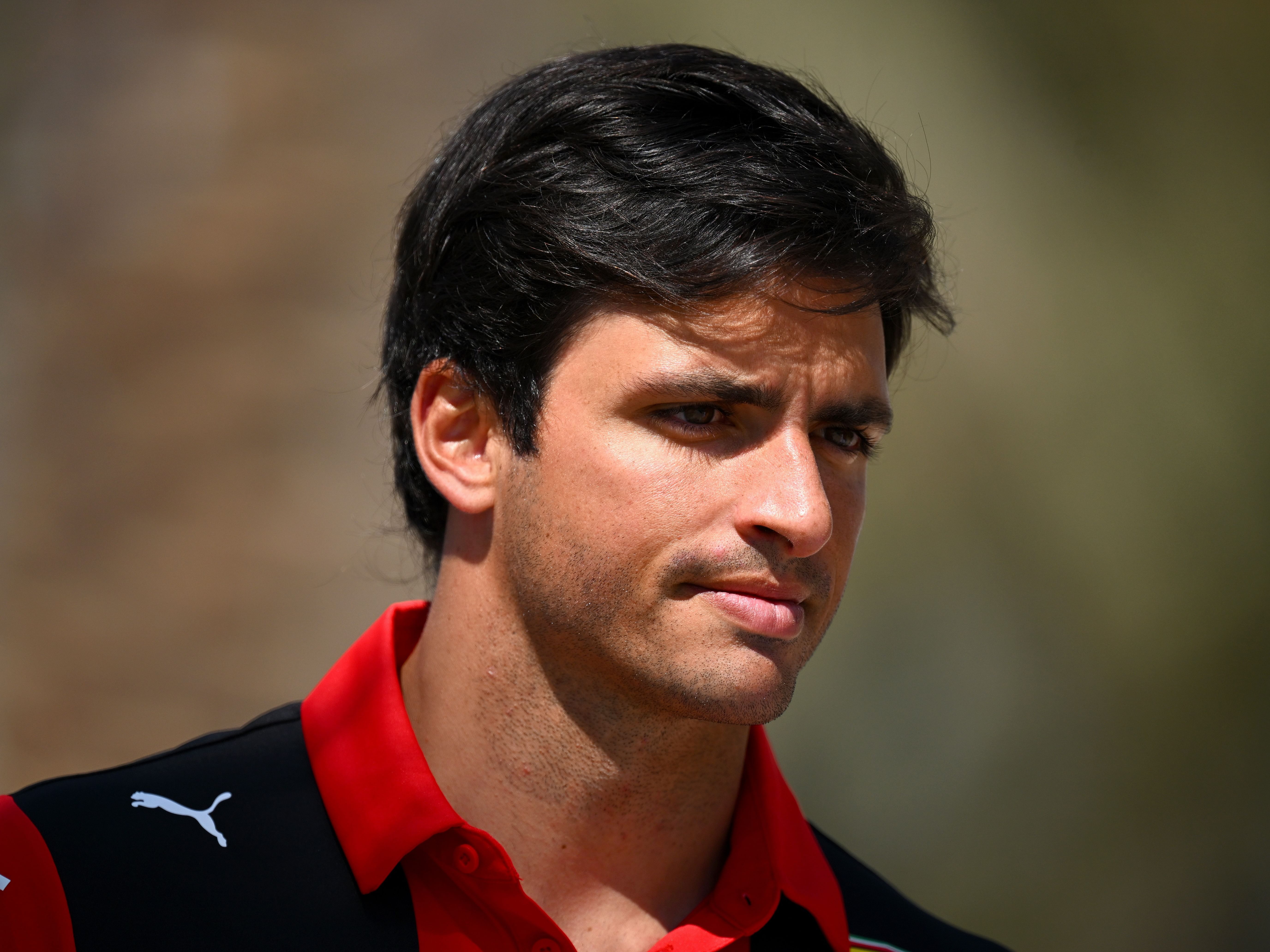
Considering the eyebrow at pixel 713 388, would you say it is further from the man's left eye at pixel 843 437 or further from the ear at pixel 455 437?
the ear at pixel 455 437

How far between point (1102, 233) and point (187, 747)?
3961mm

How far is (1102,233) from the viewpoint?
4.50 metres

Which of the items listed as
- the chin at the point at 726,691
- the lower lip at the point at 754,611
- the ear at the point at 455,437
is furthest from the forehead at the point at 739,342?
the chin at the point at 726,691

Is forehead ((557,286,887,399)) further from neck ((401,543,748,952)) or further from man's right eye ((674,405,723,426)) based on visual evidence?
neck ((401,543,748,952))

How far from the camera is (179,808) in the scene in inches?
72.5

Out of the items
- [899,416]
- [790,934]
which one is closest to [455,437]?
[790,934]

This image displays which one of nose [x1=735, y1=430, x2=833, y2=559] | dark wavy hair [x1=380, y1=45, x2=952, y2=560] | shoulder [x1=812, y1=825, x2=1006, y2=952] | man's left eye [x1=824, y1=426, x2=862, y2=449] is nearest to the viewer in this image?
nose [x1=735, y1=430, x2=833, y2=559]

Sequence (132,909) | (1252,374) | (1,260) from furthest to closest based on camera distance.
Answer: (1252,374), (1,260), (132,909)

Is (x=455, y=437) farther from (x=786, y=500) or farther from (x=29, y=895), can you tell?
(x=29, y=895)

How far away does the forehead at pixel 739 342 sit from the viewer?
1803mm

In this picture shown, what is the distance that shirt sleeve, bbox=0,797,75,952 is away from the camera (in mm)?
1609

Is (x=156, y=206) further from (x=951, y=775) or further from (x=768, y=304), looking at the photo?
(x=951, y=775)

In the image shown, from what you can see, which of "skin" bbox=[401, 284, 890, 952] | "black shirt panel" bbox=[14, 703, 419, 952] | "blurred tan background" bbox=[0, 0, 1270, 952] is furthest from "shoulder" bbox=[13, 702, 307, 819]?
"blurred tan background" bbox=[0, 0, 1270, 952]

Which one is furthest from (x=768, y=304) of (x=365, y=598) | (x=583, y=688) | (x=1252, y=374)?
(x=1252, y=374)
